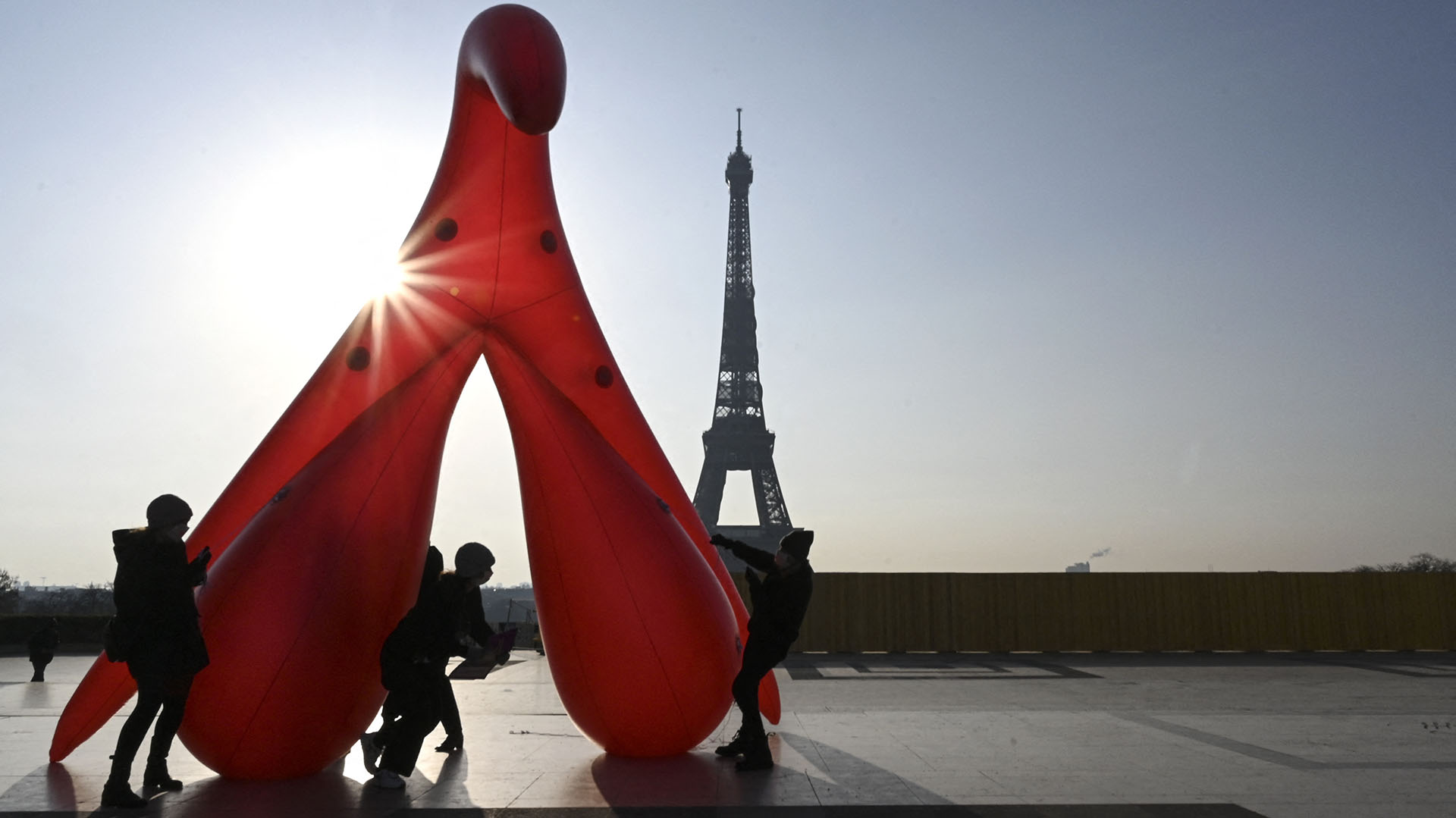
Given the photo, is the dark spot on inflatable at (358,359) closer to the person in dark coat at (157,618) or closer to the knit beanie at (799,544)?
the person in dark coat at (157,618)

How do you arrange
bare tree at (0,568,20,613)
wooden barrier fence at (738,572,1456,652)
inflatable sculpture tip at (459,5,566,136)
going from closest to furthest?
inflatable sculpture tip at (459,5,566,136), wooden barrier fence at (738,572,1456,652), bare tree at (0,568,20,613)

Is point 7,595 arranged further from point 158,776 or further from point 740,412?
point 158,776

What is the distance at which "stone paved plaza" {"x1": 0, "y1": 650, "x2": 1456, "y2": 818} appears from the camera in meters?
5.59

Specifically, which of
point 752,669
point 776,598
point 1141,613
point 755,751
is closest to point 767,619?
point 776,598

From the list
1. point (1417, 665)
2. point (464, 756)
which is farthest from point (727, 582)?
point (1417, 665)

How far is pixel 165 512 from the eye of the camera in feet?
19.1

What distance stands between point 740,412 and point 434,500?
49868 mm

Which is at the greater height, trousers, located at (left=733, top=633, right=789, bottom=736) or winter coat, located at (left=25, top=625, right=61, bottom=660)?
trousers, located at (left=733, top=633, right=789, bottom=736)

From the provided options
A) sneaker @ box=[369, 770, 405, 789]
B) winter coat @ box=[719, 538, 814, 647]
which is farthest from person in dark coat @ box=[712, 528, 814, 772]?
sneaker @ box=[369, 770, 405, 789]

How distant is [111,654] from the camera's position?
5.91 meters

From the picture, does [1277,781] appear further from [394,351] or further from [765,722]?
[394,351]

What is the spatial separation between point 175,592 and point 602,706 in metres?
2.49

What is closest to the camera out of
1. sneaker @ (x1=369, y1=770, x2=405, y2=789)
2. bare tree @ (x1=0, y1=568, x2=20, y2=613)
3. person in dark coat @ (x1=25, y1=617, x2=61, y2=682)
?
sneaker @ (x1=369, y1=770, x2=405, y2=789)

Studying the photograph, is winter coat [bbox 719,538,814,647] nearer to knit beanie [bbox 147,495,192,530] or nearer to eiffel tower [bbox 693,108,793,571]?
knit beanie [bbox 147,495,192,530]
